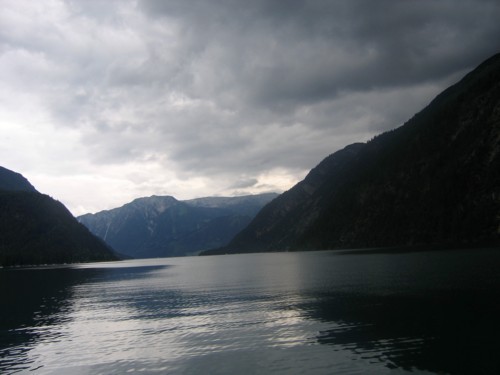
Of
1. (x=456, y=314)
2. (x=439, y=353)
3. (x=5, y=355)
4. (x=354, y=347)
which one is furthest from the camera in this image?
(x=456, y=314)

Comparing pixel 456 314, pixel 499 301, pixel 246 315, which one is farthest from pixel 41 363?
pixel 499 301

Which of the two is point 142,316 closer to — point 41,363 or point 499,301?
point 41,363

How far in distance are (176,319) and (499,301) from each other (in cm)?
4549

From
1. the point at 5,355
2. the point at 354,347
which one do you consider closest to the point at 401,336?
the point at 354,347

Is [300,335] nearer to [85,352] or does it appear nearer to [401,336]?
[401,336]

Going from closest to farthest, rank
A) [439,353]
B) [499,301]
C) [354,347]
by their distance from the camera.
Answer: [439,353] → [354,347] → [499,301]

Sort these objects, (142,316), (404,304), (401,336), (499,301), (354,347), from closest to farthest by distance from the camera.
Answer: (354,347) → (401,336) → (499,301) → (404,304) → (142,316)

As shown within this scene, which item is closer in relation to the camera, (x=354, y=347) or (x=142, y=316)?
(x=354, y=347)

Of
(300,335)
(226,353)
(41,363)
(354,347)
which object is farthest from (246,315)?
(41,363)

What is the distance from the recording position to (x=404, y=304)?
6041 centimetres

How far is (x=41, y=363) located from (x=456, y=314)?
154ft

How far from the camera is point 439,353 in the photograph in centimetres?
3628

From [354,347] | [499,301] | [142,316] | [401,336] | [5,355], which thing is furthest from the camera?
[142,316]

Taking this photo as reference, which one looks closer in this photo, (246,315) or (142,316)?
(246,315)
